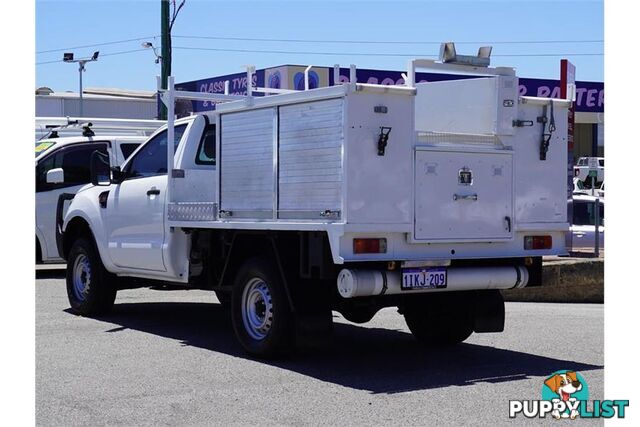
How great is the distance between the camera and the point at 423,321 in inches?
395

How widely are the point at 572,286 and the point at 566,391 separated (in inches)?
260

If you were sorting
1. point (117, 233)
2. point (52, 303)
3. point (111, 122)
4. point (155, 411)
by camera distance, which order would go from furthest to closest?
point (111, 122)
point (52, 303)
point (117, 233)
point (155, 411)

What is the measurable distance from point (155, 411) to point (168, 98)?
164 inches

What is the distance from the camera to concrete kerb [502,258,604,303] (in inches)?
559

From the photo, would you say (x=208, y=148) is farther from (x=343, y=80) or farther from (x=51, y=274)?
(x=343, y=80)

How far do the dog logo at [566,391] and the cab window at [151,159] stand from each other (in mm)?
4780

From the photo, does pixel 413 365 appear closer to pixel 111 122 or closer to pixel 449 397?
pixel 449 397

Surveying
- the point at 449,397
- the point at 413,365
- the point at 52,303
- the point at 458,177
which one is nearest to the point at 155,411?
the point at 449,397

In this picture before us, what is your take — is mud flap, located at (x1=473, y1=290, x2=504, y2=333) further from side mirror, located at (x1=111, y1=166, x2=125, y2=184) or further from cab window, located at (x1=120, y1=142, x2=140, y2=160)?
cab window, located at (x1=120, y1=142, x2=140, y2=160)

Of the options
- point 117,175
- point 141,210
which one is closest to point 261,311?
point 141,210

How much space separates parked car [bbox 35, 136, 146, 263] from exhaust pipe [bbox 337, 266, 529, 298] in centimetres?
823

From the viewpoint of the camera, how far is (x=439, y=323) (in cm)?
992

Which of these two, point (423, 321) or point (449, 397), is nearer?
point (449, 397)
